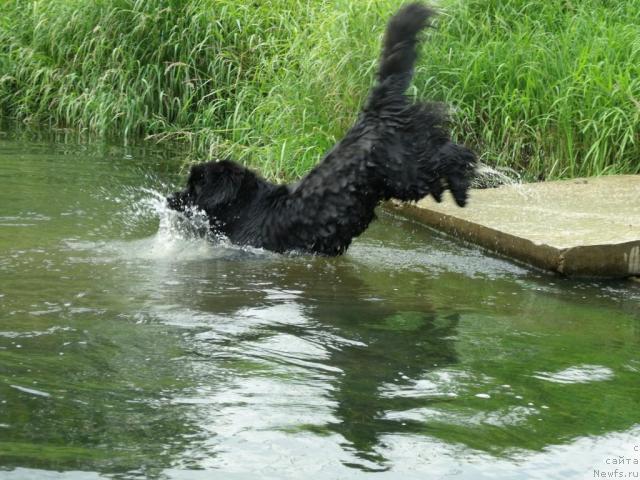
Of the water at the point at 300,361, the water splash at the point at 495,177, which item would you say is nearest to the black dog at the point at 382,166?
the water at the point at 300,361

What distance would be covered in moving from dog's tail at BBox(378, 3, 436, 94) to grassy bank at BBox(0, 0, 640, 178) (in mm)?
1946

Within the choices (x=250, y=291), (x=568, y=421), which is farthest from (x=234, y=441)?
(x=250, y=291)

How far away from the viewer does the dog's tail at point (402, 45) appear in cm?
543

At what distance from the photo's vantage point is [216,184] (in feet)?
19.1

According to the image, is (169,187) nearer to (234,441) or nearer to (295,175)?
(295,175)

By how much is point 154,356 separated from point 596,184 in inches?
154

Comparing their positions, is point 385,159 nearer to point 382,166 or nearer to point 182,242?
point 382,166

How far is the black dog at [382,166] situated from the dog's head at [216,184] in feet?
0.99

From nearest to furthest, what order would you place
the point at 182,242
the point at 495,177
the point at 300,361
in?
the point at 300,361
the point at 182,242
the point at 495,177

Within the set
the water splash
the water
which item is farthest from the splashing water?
the water splash

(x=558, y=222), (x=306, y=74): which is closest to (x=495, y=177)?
(x=558, y=222)

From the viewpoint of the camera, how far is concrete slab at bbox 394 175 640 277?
5270 mm

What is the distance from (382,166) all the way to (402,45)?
2.32ft

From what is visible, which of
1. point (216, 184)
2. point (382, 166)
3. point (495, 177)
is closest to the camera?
point (382, 166)
